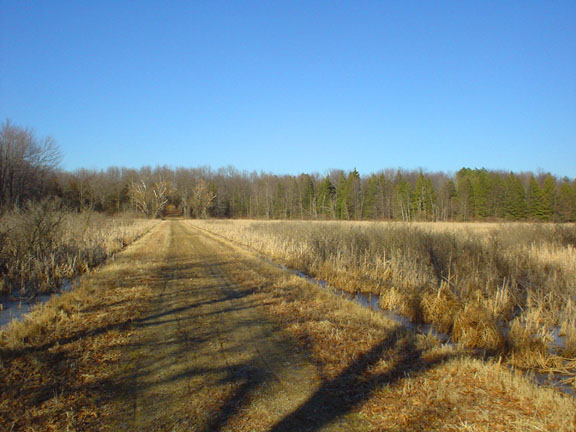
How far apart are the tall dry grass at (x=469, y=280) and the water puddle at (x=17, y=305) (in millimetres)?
7555

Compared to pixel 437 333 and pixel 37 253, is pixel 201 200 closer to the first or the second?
pixel 37 253

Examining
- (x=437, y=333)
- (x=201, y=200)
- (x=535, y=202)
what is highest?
(x=201, y=200)

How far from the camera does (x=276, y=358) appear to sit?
4.73 meters

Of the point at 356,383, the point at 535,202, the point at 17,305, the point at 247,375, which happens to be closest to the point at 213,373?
the point at 247,375

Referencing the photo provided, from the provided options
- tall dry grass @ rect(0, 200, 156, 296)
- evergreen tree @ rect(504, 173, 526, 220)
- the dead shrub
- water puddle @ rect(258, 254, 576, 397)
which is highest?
evergreen tree @ rect(504, 173, 526, 220)

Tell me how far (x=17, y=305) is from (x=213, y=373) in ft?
21.2

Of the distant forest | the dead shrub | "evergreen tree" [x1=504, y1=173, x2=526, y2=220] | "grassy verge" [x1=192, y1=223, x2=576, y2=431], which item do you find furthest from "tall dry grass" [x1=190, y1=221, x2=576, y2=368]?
"evergreen tree" [x1=504, y1=173, x2=526, y2=220]

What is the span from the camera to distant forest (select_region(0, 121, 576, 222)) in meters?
37.2

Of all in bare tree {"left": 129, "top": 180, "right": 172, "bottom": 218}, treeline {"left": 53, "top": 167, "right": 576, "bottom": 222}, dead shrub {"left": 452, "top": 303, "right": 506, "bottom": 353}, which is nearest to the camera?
dead shrub {"left": 452, "top": 303, "right": 506, "bottom": 353}

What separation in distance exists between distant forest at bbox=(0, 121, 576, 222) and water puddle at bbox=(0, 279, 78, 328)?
25643 millimetres

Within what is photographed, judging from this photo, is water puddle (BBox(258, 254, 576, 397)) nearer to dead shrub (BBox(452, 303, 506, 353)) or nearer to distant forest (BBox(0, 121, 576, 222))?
dead shrub (BBox(452, 303, 506, 353))

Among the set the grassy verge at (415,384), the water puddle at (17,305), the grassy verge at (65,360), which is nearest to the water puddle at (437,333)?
the grassy verge at (415,384)

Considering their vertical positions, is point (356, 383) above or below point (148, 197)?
below

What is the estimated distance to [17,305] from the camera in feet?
25.7
